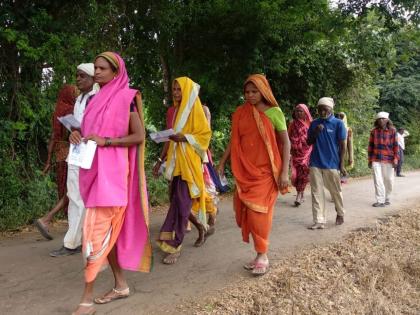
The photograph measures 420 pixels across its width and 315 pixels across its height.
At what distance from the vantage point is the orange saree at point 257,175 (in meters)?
4.56

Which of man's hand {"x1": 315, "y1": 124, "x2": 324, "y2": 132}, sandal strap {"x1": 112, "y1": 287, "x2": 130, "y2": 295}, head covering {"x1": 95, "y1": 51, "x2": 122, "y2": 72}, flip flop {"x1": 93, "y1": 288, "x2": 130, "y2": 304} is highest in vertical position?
head covering {"x1": 95, "y1": 51, "x2": 122, "y2": 72}

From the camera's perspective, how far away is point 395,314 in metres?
4.75

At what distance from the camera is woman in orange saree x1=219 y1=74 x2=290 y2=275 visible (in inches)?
180

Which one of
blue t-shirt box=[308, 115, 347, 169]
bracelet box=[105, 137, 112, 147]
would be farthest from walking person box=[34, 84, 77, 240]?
blue t-shirt box=[308, 115, 347, 169]

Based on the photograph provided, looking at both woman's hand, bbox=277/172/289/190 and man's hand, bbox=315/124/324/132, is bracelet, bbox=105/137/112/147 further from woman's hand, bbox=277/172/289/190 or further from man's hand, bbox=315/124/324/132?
man's hand, bbox=315/124/324/132

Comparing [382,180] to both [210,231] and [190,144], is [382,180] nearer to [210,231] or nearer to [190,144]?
[210,231]

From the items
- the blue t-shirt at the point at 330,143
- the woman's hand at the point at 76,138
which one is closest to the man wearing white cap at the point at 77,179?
the woman's hand at the point at 76,138

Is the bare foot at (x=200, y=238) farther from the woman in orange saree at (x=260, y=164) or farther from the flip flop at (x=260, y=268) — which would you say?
the flip flop at (x=260, y=268)

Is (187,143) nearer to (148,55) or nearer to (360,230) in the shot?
(360,230)

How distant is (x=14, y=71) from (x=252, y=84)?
Answer: 4039 millimetres

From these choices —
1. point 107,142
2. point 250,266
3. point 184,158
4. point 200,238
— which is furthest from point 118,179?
point 200,238

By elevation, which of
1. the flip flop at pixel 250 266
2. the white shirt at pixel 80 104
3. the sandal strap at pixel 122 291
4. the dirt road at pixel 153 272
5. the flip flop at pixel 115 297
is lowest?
the dirt road at pixel 153 272

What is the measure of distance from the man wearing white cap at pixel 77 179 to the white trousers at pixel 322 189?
141 inches

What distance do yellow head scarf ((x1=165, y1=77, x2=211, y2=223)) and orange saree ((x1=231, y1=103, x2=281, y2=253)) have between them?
546 mm
